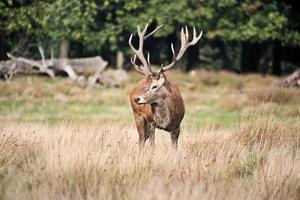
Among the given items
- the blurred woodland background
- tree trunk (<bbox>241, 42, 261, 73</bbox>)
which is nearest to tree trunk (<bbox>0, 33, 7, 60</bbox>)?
the blurred woodland background

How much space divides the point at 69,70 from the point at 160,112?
42.3 ft

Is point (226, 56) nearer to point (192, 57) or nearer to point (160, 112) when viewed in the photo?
point (192, 57)

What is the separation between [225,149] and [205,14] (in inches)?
717

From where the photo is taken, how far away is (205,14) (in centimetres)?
2577

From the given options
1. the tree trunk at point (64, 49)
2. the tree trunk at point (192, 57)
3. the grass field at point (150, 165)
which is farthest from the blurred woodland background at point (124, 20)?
the grass field at point (150, 165)

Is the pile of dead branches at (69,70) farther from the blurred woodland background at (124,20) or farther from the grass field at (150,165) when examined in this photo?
the grass field at (150,165)

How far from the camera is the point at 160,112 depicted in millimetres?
8734

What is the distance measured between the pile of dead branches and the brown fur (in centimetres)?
1156

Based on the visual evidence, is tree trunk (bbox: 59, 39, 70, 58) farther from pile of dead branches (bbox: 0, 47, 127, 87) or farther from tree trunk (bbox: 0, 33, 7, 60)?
pile of dead branches (bbox: 0, 47, 127, 87)

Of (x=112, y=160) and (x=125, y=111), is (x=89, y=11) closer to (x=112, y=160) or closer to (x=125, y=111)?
(x=125, y=111)

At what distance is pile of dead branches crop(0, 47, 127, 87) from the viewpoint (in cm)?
2097

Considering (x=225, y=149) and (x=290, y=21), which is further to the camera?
(x=290, y=21)

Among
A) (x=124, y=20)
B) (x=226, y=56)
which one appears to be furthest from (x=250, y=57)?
(x=226, y=56)

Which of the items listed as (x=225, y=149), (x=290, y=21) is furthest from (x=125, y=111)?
(x=290, y=21)
